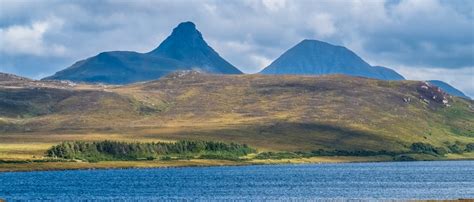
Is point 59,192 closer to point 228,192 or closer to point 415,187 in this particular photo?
point 228,192

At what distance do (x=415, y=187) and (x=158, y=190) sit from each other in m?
49.5

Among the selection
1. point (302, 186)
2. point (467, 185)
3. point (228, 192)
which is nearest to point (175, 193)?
point (228, 192)

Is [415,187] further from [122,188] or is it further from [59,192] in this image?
[59,192]

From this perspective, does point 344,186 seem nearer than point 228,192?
No

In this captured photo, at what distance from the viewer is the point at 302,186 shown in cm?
17412

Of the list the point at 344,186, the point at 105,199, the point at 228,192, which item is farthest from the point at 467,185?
the point at 105,199

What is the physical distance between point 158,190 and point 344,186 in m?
37.1

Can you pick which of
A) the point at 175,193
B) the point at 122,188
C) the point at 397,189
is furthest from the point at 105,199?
the point at 397,189

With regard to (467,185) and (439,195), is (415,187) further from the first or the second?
(439,195)

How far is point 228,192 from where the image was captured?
156125 millimetres

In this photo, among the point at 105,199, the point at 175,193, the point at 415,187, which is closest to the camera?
the point at 105,199

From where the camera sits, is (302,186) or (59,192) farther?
(302,186)

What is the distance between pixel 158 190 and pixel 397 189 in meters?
44.6

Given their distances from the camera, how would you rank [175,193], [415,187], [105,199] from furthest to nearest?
[415,187], [175,193], [105,199]
